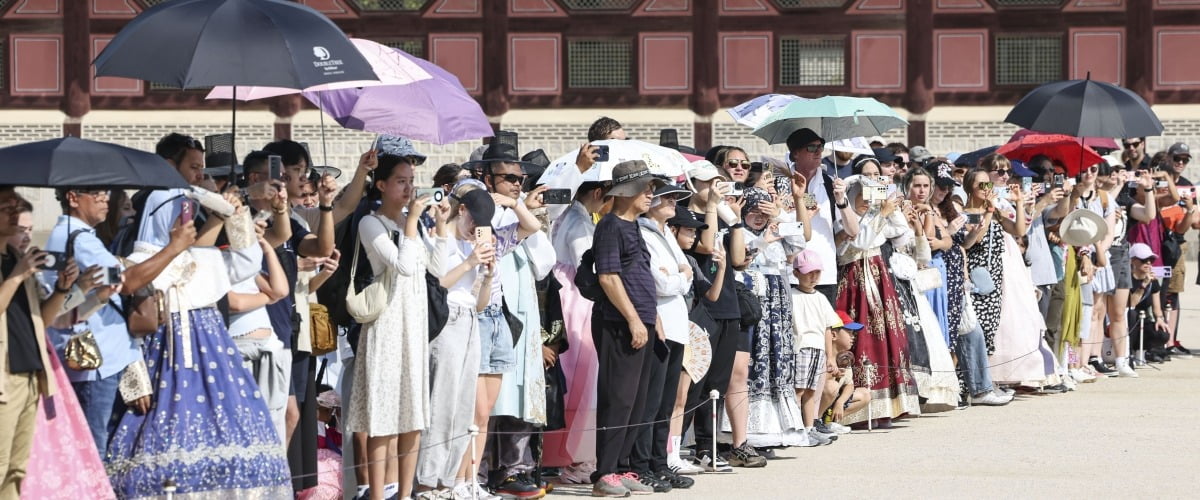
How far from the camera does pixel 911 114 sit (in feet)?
90.0

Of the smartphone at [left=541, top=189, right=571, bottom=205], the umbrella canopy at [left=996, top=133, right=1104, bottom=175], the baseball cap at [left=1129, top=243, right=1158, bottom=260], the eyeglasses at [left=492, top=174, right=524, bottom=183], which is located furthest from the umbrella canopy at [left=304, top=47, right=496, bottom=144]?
the baseball cap at [left=1129, top=243, right=1158, bottom=260]

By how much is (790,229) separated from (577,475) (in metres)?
1.95

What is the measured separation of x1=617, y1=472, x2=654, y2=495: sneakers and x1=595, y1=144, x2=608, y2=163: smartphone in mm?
1584

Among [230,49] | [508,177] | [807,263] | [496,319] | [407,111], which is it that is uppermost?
[230,49]

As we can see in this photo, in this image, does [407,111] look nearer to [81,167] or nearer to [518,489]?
[518,489]

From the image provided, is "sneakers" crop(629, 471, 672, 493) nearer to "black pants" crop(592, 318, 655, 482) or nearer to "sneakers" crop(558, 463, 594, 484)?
"black pants" crop(592, 318, 655, 482)

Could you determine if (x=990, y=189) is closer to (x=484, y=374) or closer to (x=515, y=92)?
(x=484, y=374)

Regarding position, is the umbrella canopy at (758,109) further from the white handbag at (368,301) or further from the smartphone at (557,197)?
the white handbag at (368,301)

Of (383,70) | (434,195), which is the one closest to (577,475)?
(434,195)

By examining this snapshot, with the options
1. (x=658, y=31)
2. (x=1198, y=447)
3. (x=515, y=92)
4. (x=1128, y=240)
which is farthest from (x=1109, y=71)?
(x=1198, y=447)

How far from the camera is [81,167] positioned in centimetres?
647

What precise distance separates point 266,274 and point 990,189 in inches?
252

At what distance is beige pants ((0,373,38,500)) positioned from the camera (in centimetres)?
643

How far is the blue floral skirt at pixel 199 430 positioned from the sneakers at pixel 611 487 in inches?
79.9
